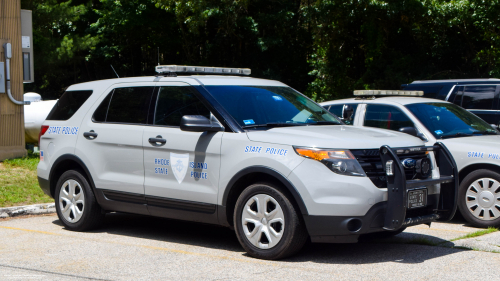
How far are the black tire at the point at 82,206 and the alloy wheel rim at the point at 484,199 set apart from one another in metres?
4.67

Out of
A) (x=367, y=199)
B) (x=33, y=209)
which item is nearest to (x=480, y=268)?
(x=367, y=199)

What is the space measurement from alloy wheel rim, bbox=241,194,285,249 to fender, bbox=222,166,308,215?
207mm

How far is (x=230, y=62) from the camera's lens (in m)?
33.1

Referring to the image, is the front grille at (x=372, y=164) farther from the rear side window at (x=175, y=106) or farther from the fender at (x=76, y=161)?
the fender at (x=76, y=161)

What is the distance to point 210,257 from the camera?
5.96 meters

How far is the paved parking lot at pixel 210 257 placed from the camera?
206 inches

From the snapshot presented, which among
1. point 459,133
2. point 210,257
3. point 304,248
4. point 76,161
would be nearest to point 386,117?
point 459,133

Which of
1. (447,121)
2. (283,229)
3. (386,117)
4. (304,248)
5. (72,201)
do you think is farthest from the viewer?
(386,117)

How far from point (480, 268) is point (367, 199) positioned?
47.5 inches

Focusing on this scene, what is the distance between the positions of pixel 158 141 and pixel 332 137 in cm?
196

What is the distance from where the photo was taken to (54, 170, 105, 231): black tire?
7266 millimetres

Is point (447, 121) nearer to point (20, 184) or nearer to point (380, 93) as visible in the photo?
point (380, 93)

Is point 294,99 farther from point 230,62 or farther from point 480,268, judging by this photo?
point 230,62

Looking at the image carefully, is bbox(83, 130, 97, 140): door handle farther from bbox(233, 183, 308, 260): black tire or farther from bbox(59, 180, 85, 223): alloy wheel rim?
bbox(233, 183, 308, 260): black tire
